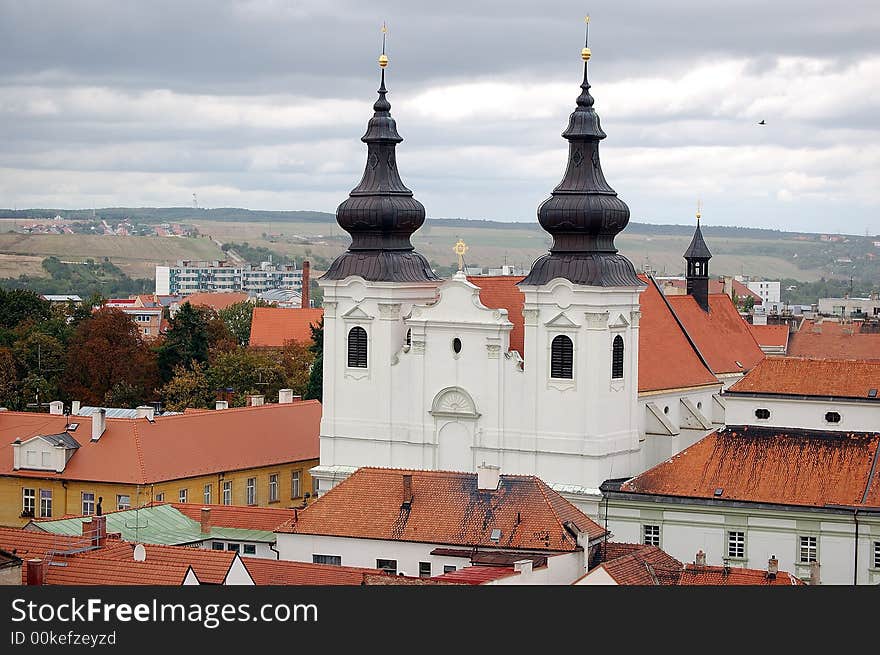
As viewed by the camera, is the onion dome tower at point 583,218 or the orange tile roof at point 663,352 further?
the orange tile roof at point 663,352

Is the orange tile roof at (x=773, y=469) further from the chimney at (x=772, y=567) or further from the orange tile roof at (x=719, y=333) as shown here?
the orange tile roof at (x=719, y=333)

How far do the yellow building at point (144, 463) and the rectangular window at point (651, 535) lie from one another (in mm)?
18373

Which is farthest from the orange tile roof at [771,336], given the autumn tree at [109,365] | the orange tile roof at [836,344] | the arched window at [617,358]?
the arched window at [617,358]

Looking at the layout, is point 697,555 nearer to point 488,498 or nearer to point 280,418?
point 488,498

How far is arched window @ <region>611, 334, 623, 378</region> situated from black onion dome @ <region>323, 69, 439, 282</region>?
7862mm

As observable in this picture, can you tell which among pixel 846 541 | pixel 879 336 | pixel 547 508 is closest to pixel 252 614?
pixel 547 508

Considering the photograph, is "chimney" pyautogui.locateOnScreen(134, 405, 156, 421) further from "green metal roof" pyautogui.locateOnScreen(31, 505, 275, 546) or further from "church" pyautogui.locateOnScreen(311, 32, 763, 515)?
"green metal roof" pyautogui.locateOnScreen(31, 505, 275, 546)

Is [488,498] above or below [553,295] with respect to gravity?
below

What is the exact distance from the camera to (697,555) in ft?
221

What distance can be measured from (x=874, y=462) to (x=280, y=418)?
1098 inches

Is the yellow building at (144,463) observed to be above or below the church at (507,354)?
below

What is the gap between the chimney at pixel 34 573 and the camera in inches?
2151

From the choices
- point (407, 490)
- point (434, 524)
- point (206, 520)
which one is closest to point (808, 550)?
point (434, 524)

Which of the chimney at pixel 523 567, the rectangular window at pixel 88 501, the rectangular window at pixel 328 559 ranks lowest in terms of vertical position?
the rectangular window at pixel 328 559
